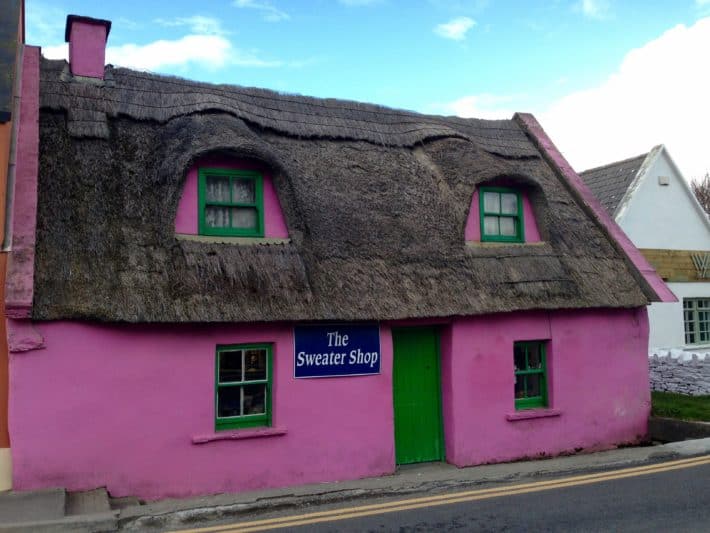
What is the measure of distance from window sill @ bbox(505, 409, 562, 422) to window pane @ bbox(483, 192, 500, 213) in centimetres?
366

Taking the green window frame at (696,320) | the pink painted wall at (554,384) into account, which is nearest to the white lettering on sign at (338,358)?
the pink painted wall at (554,384)

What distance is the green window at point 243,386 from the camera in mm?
8898

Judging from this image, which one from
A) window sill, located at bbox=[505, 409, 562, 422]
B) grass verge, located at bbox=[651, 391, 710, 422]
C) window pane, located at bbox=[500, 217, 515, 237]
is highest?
window pane, located at bbox=[500, 217, 515, 237]

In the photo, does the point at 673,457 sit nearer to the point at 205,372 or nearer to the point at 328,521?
the point at 328,521

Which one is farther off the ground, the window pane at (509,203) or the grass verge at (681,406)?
the window pane at (509,203)

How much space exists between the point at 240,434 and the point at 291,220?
3265mm

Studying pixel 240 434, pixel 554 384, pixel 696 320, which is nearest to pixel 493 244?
pixel 554 384

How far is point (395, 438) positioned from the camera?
1005cm

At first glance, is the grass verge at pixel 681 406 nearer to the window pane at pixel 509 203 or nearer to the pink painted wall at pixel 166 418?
the window pane at pixel 509 203

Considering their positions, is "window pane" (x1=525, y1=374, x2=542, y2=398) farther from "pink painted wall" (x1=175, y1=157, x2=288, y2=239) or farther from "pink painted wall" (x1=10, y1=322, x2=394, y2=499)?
"pink painted wall" (x1=175, y1=157, x2=288, y2=239)

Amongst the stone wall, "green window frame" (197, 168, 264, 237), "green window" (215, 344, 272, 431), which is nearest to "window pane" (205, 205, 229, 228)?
"green window frame" (197, 168, 264, 237)

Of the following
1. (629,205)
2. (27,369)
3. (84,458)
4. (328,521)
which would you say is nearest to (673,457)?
(328,521)

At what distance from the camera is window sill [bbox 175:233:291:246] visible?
9.21m

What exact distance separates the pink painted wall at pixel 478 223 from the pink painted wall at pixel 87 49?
6.81 meters
